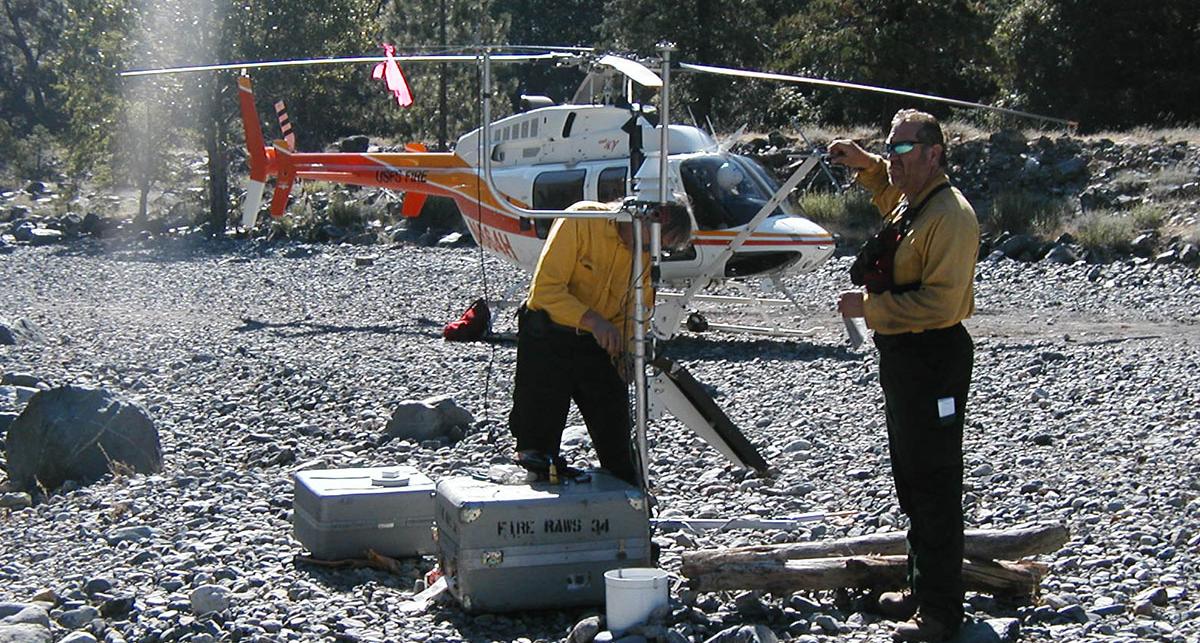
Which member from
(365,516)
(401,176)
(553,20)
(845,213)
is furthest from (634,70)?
(553,20)

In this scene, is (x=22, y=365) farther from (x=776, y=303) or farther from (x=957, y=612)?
(x=957, y=612)

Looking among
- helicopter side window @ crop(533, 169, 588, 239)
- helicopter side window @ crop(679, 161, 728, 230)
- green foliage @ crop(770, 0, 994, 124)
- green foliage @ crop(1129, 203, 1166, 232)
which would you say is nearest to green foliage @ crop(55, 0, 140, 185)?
green foliage @ crop(770, 0, 994, 124)

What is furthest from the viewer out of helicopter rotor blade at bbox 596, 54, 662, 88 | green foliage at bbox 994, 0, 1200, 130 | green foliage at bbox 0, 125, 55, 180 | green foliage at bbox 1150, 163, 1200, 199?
green foliage at bbox 0, 125, 55, 180

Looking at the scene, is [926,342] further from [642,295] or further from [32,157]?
[32,157]

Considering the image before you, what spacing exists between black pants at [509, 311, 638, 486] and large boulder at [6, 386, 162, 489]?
172 inches

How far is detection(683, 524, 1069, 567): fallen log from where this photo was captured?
Answer: 6246 mm

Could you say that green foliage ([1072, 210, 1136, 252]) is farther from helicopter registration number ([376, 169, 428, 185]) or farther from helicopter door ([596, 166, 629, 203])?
helicopter registration number ([376, 169, 428, 185])

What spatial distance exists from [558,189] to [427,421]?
548 cm

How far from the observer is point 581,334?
661 cm

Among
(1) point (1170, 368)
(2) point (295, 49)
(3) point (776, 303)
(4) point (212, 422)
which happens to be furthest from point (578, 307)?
(2) point (295, 49)

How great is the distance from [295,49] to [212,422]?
2682 cm

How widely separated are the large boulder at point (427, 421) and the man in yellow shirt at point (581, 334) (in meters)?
4.26

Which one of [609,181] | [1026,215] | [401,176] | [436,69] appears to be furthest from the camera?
[436,69]

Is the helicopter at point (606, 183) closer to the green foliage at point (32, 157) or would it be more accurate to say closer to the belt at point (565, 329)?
the belt at point (565, 329)
